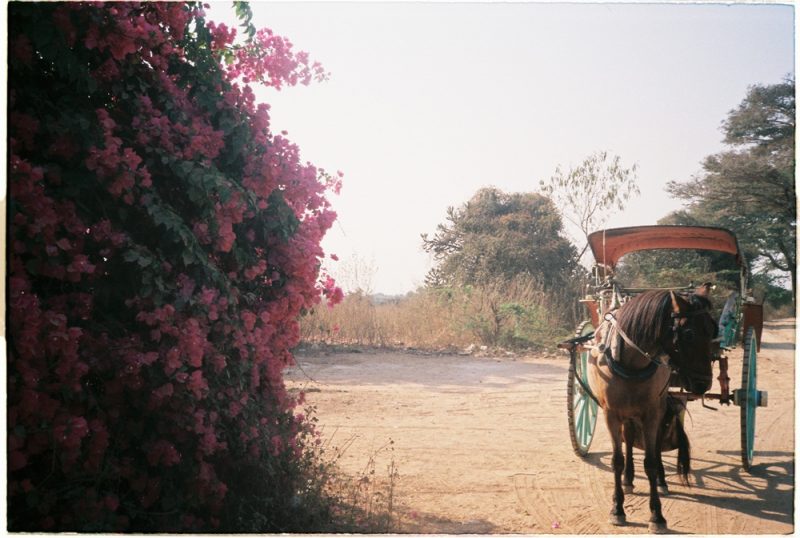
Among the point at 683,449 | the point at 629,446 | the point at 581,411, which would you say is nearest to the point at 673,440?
the point at 683,449

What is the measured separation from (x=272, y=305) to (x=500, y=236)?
21317 millimetres

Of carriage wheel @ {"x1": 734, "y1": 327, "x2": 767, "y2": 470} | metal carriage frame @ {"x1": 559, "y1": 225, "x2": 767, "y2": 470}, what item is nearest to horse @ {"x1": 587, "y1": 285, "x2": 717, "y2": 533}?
metal carriage frame @ {"x1": 559, "y1": 225, "x2": 767, "y2": 470}

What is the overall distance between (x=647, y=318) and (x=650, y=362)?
0.32 meters

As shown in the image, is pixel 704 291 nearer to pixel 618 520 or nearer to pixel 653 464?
pixel 653 464

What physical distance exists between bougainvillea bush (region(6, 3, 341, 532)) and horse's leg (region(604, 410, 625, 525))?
7.33 feet

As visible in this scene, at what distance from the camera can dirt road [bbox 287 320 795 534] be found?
466cm

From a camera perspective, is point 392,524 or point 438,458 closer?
point 392,524

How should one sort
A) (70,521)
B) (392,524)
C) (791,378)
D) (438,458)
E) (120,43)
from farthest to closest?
(791,378) < (438,458) < (392,524) < (120,43) < (70,521)

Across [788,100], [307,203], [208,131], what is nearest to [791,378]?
[788,100]

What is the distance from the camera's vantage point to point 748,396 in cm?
554

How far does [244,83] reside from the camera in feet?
14.6

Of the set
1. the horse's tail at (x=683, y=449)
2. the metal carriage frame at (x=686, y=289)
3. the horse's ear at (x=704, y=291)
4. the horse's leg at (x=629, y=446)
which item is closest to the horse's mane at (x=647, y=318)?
the horse's ear at (x=704, y=291)

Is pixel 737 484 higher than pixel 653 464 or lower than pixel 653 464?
lower

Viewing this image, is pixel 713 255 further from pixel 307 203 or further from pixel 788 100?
pixel 307 203
